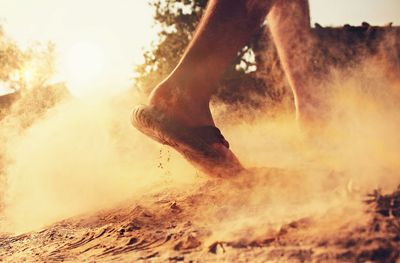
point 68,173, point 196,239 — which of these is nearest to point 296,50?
point 196,239

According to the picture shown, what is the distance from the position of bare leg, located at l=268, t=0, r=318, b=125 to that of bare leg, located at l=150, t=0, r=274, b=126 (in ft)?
2.39

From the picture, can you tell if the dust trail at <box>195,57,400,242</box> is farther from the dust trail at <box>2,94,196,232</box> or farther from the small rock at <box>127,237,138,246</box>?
the dust trail at <box>2,94,196,232</box>

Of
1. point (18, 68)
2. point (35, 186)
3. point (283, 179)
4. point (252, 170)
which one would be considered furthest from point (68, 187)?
point (18, 68)

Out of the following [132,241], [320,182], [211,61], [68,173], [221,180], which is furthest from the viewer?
[68,173]

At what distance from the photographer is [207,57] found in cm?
166

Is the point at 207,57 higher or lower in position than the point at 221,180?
higher

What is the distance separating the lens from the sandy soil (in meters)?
0.96

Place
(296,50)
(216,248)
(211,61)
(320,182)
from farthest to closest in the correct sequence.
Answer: (296,50), (211,61), (320,182), (216,248)

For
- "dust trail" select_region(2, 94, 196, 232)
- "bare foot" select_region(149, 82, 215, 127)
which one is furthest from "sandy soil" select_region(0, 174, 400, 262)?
"dust trail" select_region(2, 94, 196, 232)

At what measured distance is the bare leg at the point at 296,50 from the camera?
222 centimetres

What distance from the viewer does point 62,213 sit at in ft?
8.39

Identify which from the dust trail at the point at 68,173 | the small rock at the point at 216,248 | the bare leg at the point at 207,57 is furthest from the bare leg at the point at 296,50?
the small rock at the point at 216,248

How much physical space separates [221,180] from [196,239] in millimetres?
776

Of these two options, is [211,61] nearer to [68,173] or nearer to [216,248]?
[216,248]
